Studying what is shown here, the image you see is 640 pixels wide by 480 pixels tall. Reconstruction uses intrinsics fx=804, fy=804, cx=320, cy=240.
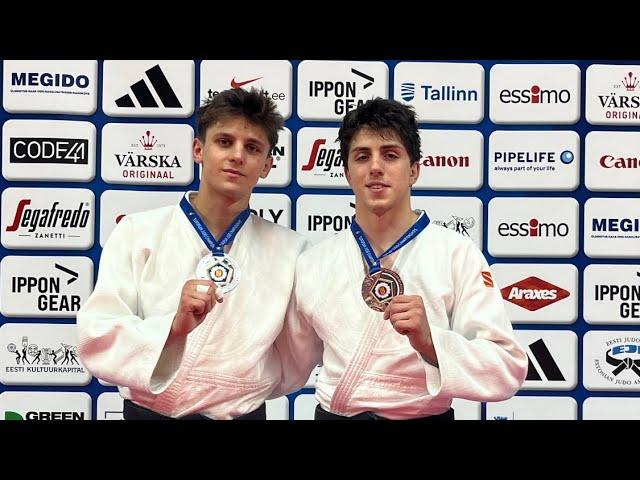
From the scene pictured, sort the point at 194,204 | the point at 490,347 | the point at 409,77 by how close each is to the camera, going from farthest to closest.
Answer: the point at 409,77
the point at 194,204
the point at 490,347

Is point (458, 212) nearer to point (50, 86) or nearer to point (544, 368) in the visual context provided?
point (544, 368)

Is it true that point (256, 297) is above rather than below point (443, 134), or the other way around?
below

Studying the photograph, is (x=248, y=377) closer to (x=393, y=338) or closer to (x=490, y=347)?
(x=393, y=338)

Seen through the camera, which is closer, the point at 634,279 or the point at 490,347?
the point at 490,347

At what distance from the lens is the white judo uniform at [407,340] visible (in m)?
2.57

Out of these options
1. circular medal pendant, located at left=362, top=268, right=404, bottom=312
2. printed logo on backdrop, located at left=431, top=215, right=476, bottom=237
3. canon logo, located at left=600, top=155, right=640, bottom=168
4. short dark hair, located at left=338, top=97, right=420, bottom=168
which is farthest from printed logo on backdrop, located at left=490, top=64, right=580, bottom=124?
circular medal pendant, located at left=362, top=268, right=404, bottom=312

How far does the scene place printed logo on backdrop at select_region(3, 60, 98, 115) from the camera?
362cm

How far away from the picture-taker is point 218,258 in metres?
2.67

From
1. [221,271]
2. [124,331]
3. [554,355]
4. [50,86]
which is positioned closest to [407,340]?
[221,271]

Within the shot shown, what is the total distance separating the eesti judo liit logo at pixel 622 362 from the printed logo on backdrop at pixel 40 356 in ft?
7.77

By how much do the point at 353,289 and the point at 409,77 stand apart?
1.32m

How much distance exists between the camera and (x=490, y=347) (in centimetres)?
257

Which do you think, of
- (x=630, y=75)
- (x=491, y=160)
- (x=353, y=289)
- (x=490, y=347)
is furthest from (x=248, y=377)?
(x=630, y=75)

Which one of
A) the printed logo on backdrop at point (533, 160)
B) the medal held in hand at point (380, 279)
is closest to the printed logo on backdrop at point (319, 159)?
the printed logo on backdrop at point (533, 160)
